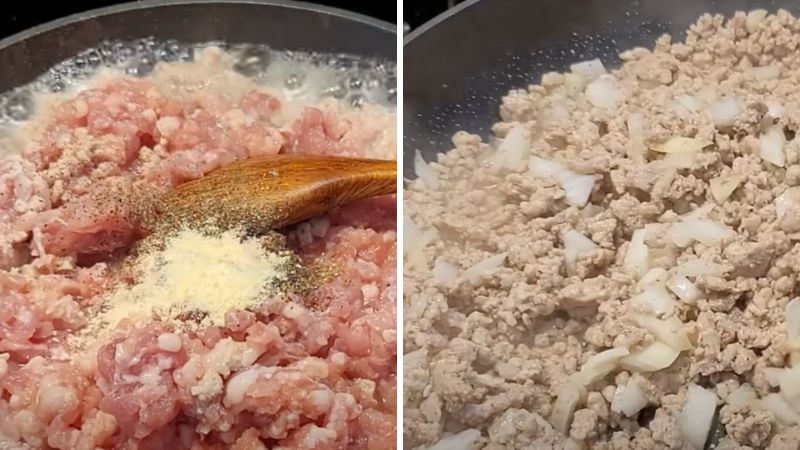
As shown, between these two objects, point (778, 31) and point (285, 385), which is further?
point (778, 31)

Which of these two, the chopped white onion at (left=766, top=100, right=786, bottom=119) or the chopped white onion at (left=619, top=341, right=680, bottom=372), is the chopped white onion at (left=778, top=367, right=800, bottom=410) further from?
the chopped white onion at (left=766, top=100, right=786, bottom=119)

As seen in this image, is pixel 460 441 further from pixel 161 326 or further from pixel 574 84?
pixel 574 84

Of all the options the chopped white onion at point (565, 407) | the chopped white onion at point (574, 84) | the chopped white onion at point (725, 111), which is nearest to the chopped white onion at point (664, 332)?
the chopped white onion at point (565, 407)

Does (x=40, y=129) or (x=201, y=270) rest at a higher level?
(x=40, y=129)

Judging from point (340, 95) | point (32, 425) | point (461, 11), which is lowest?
point (32, 425)

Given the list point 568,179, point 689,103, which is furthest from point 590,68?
point 568,179

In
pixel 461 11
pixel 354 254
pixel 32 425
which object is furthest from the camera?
pixel 461 11

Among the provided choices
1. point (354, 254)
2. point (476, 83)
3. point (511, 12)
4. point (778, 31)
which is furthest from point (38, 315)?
point (778, 31)

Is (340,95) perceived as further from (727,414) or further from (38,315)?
(727,414)

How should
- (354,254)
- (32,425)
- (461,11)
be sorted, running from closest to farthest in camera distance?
(32,425) → (354,254) → (461,11)
